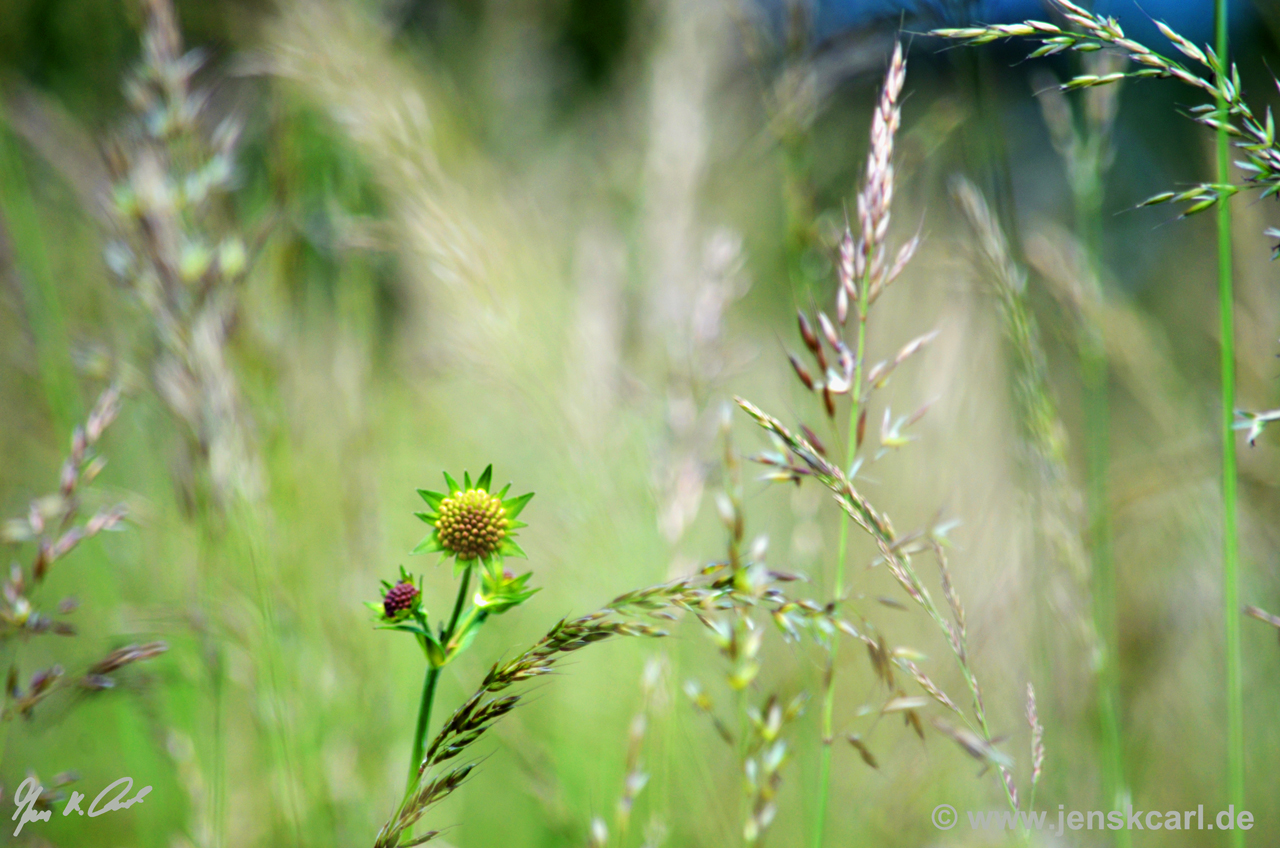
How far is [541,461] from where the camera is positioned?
212 centimetres

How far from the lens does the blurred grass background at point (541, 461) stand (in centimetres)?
117

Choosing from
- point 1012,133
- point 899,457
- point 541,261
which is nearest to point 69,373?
point 541,261

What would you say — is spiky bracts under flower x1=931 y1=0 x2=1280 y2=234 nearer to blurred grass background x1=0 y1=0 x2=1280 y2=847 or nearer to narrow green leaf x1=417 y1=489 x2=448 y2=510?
blurred grass background x1=0 y1=0 x2=1280 y2=847

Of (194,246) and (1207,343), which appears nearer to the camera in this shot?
(194,246)

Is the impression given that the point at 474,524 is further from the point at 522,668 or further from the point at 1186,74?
the point at 1186,74

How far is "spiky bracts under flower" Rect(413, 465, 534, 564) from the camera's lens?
0.59m

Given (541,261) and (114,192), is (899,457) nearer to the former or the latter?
(541,261)

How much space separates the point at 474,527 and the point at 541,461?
153cm

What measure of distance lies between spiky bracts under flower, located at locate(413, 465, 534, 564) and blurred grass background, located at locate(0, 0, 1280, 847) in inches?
8.7

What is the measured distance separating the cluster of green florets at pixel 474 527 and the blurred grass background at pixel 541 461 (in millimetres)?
228

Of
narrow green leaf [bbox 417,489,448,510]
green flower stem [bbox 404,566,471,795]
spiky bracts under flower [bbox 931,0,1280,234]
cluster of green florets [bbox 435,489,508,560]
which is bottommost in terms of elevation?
green flower stem [bbox 404,566,471,795]

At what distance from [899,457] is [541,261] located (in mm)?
1172

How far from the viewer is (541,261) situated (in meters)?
1.67

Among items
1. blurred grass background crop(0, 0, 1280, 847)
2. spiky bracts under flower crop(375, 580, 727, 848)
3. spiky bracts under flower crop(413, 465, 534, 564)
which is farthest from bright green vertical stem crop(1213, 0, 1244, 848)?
spiky bracts under flower crop(413, 465, 534, 564)
